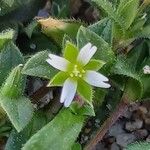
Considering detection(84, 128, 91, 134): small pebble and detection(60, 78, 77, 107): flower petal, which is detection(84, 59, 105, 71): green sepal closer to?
detection(60, 78, 77, 107): flower petal

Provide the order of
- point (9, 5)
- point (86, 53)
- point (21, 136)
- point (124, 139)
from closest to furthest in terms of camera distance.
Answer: point (86, 53) < point (21, 136) < point (9, 5) < point (124, 139)

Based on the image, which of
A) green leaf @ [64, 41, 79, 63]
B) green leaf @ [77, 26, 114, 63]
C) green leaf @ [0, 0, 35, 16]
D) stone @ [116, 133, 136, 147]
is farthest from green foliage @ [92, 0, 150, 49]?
stone @ [116, 133, 136, 147]

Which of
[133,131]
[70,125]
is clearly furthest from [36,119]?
[133,131]

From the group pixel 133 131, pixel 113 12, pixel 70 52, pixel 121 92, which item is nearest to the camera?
pixel 70 52

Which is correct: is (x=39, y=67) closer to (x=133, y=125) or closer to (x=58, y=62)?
(x=58, y=62)

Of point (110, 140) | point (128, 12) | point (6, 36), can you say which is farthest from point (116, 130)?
point (6, 36)

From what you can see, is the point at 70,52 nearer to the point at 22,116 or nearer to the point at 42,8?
the point at 22,116
